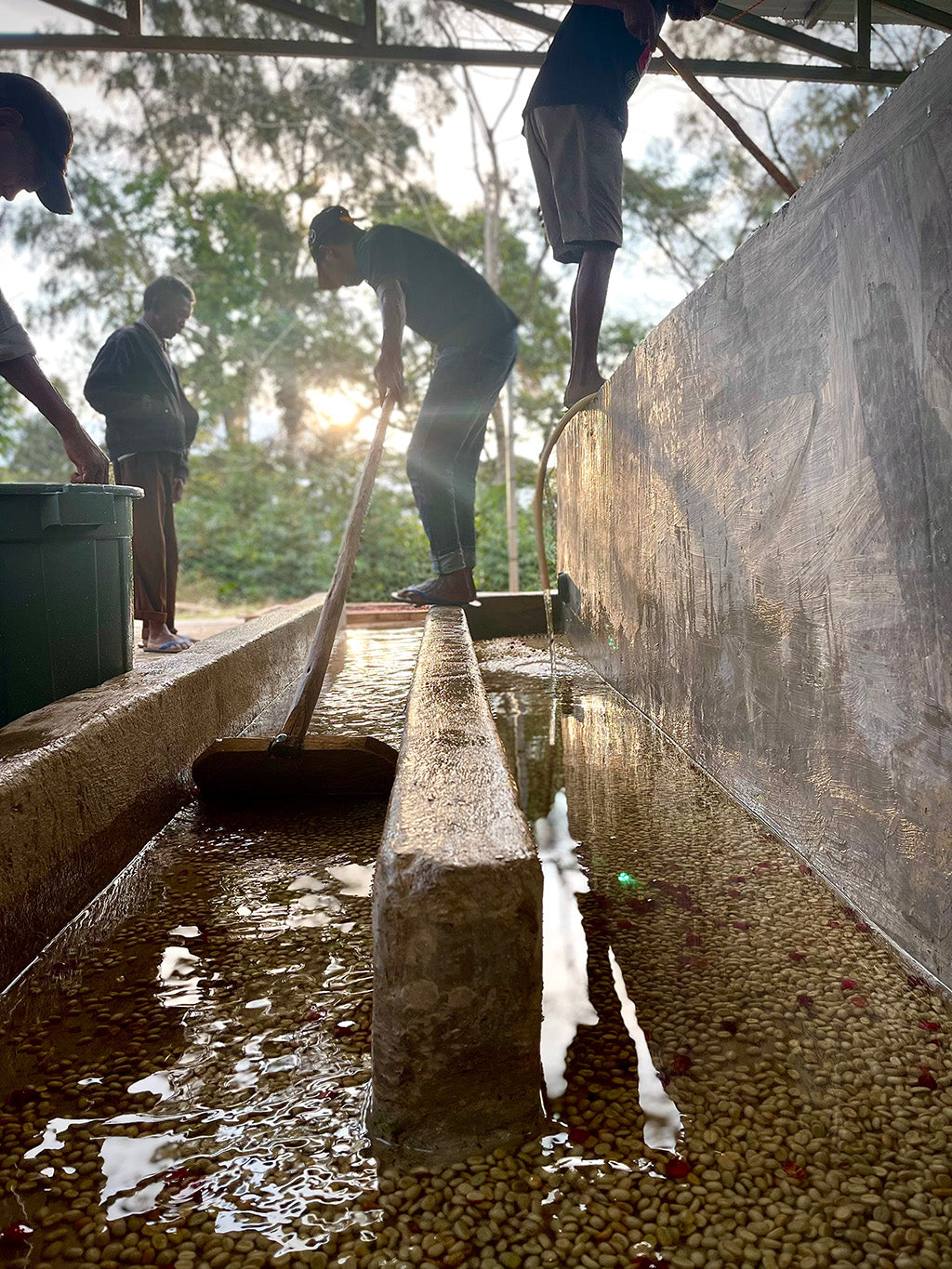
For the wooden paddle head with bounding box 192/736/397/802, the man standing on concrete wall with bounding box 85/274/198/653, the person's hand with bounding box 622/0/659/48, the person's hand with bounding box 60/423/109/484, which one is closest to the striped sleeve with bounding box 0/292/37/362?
the person's hand with bounding box 60/423/109/484

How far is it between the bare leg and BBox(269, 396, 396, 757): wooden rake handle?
39.9 inches

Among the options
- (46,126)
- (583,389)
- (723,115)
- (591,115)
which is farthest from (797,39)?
(46,126)

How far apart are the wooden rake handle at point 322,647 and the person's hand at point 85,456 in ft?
2.48

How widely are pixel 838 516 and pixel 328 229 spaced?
336 centimetres

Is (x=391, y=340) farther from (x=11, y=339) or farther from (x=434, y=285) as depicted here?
(x=11, y=339)

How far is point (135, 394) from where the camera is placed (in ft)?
13.4

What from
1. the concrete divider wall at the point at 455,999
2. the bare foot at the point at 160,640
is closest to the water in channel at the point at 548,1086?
the concrete divider wall at the point at 455,999

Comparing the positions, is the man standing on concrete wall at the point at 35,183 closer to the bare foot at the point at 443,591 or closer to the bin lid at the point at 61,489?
the bin lid at the point at 61,489

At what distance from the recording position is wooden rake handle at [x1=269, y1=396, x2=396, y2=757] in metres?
2.38

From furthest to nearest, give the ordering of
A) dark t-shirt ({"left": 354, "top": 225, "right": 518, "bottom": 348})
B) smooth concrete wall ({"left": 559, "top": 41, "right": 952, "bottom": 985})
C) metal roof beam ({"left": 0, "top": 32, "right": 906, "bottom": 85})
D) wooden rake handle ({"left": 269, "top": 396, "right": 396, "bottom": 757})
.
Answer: metal roof beam ({"left": 0, "top": 32, "right": 906, "bottom": 85})
dark t-shirt ({"left": 354, "top": 225, "right": 518, "bottom": 348})
wooden rake handle ({"left": 269, "top": 396, "right": 396, "bottom": 757})
smooth concrete wall ({"left": 559, "top": 41, "right": 952, "bottom": 985})

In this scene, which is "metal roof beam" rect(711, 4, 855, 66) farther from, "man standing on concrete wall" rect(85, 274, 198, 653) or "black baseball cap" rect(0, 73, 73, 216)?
"black baseball cap" rect(0, 73, 73, 216)

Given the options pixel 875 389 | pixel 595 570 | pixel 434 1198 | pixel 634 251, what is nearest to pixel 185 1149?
pixel 434 1198

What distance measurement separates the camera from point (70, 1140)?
1113 millimetres

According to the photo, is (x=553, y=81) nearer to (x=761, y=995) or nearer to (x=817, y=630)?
(x=817, y=630)
